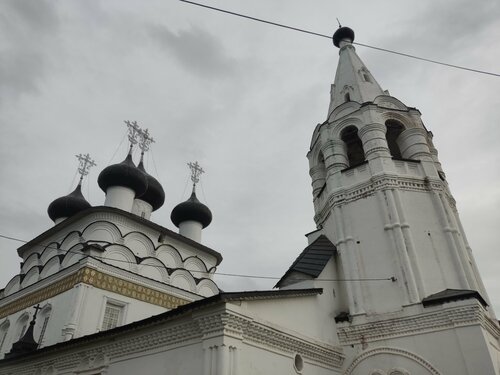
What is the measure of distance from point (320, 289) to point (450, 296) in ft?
8.42

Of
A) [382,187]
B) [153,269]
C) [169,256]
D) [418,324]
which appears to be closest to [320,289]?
[418,324]

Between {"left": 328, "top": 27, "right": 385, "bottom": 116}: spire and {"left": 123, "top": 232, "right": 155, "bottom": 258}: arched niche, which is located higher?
{"left": 328, "top": 27, "right": 385, "bottom": 116}: spire

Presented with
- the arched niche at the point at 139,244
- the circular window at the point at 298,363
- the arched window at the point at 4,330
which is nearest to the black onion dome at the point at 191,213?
the arched niche at the point at 139,244

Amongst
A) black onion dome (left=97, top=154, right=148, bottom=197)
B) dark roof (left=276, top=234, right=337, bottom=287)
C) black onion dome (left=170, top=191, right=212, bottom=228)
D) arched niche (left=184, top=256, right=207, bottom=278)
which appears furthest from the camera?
black onion dome (left=170, top=191, right=212, bottom=228)

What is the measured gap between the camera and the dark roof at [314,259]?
9320 mm

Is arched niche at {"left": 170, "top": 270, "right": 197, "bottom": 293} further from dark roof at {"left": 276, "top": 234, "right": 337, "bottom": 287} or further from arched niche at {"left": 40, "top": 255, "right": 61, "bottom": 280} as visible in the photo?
dark roof at {"left": 276, "top": 234, "right": 337, "bottom": 287}

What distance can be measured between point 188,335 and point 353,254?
467cm

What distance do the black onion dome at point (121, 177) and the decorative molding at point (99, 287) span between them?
13.3 feet

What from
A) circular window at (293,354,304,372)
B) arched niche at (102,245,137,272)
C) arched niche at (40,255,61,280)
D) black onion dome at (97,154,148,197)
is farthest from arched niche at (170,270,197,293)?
circular window at (293,354,304,372)

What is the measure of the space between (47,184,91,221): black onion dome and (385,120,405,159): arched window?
43.1ft

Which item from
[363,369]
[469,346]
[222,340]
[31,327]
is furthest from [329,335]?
[31,327]

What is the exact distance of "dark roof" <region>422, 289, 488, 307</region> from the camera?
7859mm

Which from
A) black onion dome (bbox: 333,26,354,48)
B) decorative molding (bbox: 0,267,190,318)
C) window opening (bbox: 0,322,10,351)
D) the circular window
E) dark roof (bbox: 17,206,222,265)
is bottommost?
the circular window

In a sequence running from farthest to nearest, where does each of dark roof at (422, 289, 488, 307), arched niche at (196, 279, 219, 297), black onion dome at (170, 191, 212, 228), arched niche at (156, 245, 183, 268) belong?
black onion dome at (170, 191, 212, 228) → arched niche at (196, 279, 219, 297) → arched niche at (156, 245, 183, 268) → dark roof at (422, 289, 488, 307)
